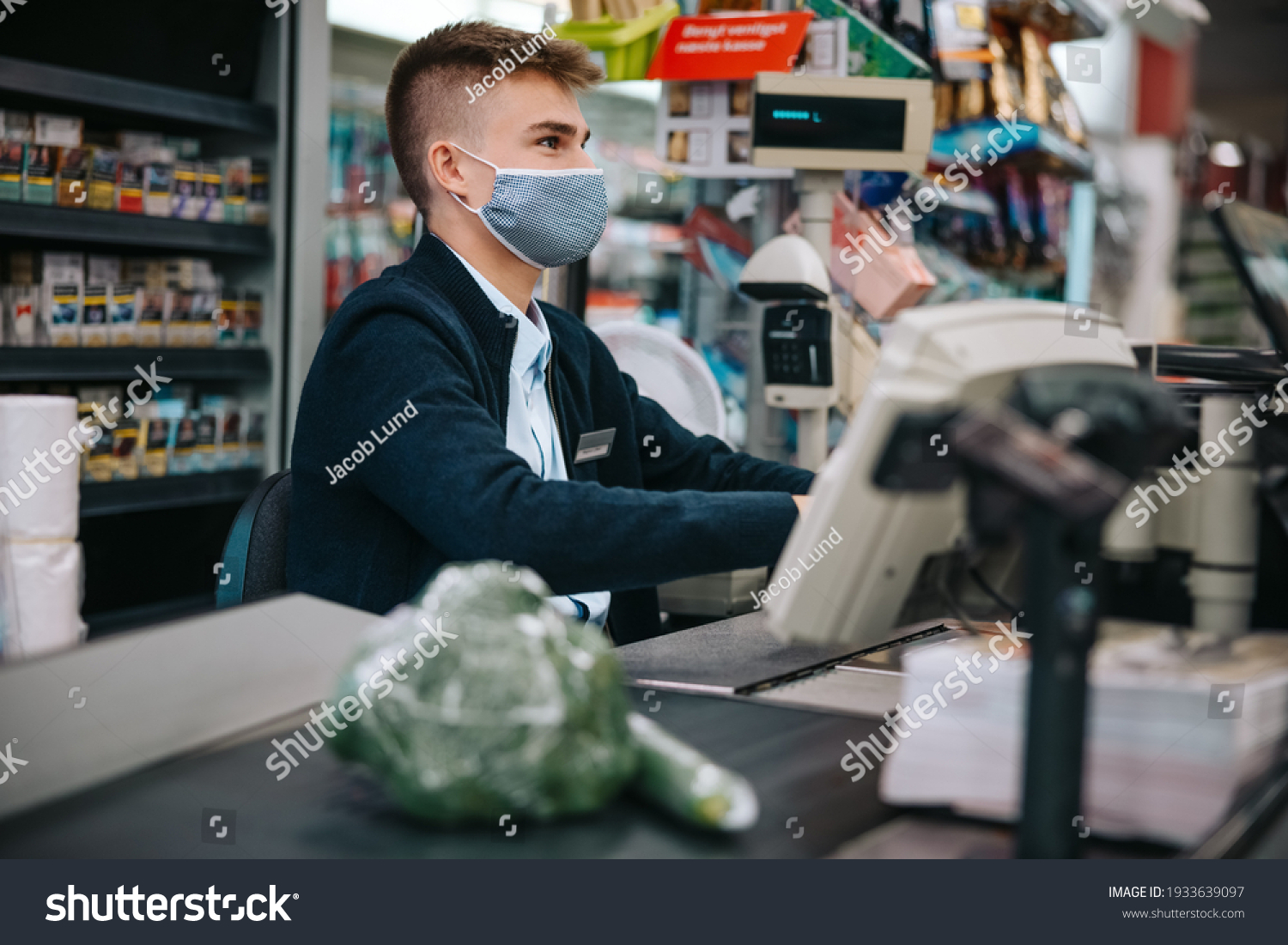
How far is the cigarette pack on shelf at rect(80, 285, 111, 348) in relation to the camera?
335 cm

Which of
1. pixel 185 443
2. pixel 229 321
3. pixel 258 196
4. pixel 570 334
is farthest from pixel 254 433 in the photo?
pixel 570 334

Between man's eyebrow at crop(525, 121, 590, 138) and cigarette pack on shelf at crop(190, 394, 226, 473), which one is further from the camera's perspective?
cigarette pack on shelf at crop(190, 394, 226, 473)

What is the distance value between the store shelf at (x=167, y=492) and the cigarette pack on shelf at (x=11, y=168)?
807mm

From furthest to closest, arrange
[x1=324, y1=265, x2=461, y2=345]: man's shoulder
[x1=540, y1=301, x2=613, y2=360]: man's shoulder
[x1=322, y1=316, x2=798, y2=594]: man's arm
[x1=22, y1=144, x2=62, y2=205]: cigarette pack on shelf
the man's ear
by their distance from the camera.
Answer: [x1=22, y1=144, x2=62, y2=205]: cigarette pack on shelf
[x1=540, y1=301, x2=613, y2=360]: man's shoulder
the man's ear
[x1=324, y1=265, x2=461, y2=345]: man's shoulder
[x1=322, y1=316, x2=798, y2=594]: man's arm

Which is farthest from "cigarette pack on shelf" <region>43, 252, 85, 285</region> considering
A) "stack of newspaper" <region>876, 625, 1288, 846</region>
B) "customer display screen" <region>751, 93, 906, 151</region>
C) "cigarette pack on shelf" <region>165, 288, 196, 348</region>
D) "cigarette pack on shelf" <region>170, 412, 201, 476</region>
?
"stack of newspaper" <region>876, 625, 1288, 846</region>

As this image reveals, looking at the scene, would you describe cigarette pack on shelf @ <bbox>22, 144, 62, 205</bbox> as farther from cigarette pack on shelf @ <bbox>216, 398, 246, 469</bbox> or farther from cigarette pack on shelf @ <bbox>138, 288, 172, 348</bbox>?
cigarette pack on shelf @ <bbox>216, 398, 246, 469</bbox>

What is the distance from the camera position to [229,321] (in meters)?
3.73

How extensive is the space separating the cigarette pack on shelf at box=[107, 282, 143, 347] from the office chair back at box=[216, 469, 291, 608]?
1912 mm

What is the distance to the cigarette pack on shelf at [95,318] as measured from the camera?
335 centimetres

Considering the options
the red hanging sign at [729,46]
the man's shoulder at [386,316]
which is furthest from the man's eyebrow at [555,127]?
the red hanging sign at [729,46]

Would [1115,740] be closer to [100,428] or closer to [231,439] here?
[100,428]

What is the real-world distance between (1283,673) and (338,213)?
3.41m

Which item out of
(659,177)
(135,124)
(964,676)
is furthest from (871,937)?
(135,124)

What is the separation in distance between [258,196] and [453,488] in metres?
2.66
